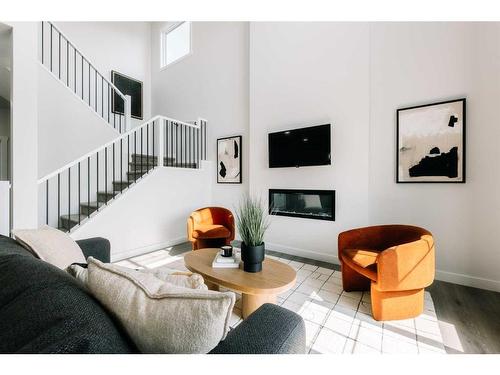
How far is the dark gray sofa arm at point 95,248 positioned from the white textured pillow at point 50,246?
42 centimetres

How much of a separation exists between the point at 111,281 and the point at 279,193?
307 centimetres

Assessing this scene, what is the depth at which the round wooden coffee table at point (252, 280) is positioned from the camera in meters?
1.57

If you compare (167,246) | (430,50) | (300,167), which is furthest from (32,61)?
(430,50)

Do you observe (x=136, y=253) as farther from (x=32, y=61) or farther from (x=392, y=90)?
(x=392, y=90)

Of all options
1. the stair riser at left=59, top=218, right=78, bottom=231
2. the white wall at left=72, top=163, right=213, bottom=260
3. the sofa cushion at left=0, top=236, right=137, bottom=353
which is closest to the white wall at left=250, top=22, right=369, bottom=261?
the white wall at left=72, top=163, right=213, bottom=260

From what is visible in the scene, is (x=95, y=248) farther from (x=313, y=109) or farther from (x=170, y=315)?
(x=313, y=109)

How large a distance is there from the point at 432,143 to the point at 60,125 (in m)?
5.10

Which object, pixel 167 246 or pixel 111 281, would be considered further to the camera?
pixel 167 246

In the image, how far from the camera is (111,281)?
665 mm

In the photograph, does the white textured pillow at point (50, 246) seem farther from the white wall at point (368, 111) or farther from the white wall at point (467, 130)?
the white wall at point (467, 130)

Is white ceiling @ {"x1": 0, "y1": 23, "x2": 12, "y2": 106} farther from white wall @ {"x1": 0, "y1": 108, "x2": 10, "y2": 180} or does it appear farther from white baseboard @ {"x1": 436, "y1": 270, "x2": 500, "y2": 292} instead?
white baseboard @ {"x1": 436, "y1": 270, "x2": 500, "y2": 292}

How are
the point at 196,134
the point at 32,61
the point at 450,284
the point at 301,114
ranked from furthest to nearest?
the point at 196,134
the point at 301,114
the point at 450,284
the point at 32,61
